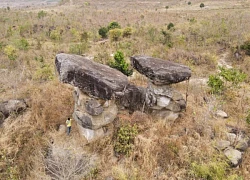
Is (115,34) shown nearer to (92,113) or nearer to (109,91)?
(109,91)

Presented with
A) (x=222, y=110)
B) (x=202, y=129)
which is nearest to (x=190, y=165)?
(x=202, y=129)

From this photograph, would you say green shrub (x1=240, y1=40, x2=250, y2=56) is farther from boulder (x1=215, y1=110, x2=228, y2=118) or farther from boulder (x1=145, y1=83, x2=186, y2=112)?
boulder (x1=145, y1=83, x2=186, y2=112)

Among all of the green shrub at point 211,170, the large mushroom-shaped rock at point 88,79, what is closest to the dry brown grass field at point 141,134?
the green shrub at point 211,170

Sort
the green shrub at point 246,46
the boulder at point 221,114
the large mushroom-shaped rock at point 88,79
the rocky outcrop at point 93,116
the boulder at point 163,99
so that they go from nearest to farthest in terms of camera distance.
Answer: the large mushroom-shaped rock at point 88,79 → the rocky outcrop at point 93,116 → the boulder at point 163,99 → the boulder at point 221,114 → the green shrub at point 246,46

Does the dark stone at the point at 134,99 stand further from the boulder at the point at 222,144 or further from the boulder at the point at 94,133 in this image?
the boulder at the point at 222,144

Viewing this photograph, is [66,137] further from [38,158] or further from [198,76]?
[198,76]

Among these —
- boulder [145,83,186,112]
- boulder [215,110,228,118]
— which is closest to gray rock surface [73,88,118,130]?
boulder [145,83,186,112]

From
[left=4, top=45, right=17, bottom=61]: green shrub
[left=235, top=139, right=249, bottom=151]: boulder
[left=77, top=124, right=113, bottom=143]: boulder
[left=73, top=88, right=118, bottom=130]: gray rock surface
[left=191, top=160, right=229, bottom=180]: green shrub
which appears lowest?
[left=191, top=160, right=229, bottom=180]: green shrub
